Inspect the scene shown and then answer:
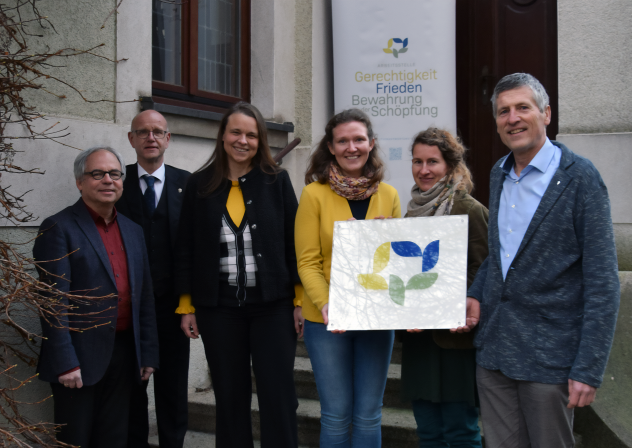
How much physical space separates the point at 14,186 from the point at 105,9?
4.57 ft

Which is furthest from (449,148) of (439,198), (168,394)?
(168,394)

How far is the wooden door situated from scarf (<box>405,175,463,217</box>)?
2.99m

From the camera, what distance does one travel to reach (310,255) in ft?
9.31

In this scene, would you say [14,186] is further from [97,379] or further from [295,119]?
[295,119]

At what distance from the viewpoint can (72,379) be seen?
2.86m

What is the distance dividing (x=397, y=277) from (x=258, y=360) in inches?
33.8

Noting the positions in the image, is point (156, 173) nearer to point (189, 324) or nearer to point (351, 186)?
point (189, 324)

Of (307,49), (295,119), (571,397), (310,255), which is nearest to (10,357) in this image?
(310,255)

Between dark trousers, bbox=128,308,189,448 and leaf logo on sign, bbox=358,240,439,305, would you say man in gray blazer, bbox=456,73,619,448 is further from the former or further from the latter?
dark trousers, bbox=128,308,189,448

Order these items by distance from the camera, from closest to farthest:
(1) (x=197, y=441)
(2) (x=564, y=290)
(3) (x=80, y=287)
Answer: (2) (x=564, y=290), (3) (x=80, y=287), (1) (x=197, y=441)

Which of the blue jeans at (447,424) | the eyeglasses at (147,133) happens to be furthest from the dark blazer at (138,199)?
the blue jeans at (447,424)

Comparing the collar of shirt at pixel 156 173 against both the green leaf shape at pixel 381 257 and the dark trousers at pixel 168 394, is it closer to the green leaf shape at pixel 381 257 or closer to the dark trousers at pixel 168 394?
the dark trousers at pixel 168 394

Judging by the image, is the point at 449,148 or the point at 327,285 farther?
the point at 449,148

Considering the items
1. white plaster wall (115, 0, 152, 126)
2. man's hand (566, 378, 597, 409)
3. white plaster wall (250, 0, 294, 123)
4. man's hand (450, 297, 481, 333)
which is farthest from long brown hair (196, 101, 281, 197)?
white plaster wall (250, 0, 294, 123)
